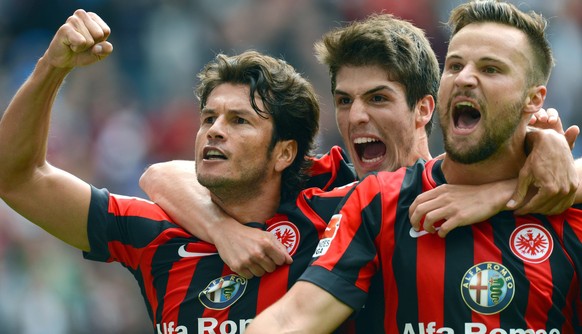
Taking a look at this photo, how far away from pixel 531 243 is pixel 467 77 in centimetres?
65

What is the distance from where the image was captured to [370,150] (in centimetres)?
490

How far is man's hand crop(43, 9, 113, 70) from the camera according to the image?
4.00m

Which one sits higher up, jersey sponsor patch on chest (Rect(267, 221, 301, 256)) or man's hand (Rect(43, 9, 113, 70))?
man's hand (Rect(43, 9, 113, 70))

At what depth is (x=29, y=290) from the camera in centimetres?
852

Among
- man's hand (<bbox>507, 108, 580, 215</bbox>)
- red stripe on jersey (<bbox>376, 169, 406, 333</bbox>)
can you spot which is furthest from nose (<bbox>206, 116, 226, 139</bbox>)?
man's hand (<bbox>507, 108, 580, 215</bbox>)

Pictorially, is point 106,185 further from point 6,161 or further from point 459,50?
point 459,50

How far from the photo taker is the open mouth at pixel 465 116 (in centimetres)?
395

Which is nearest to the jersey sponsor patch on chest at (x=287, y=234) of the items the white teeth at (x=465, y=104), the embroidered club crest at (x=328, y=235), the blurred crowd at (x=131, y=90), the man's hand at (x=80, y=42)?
the embroidered club crest at (x=328, y=235)

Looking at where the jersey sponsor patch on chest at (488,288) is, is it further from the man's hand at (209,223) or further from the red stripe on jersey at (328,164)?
the red stripe on jersey at (328,164)

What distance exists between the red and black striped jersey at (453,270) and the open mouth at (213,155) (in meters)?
0.70

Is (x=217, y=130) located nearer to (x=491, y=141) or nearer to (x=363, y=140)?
(x=363, y=140)

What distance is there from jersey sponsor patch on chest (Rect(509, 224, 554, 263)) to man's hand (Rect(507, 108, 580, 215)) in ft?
0.22

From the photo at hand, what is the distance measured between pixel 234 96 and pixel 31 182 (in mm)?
927

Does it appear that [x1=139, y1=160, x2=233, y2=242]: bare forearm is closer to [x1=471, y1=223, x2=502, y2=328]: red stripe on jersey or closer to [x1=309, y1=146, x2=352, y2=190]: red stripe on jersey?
[x1=309, y1=146, x2=352, y2=190]: red stripe on jersey
